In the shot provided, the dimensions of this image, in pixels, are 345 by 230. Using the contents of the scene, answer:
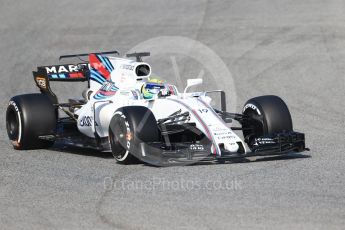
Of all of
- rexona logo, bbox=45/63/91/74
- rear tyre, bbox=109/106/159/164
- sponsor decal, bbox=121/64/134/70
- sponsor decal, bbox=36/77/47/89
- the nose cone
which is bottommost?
the nose cone

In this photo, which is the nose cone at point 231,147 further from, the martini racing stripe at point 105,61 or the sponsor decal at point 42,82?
the sponsor decal at point 42,82

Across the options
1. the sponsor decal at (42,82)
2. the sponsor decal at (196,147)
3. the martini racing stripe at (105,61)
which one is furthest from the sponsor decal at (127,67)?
the sponsor decal at (196,147)

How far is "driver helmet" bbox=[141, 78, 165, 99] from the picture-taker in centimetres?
1454

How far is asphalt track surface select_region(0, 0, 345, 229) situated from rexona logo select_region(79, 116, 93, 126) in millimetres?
595

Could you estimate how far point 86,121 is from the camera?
50.1 feet

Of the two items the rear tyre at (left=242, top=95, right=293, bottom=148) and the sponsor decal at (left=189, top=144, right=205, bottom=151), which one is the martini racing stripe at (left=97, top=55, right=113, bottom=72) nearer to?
the rear tyre at (left=242, top=95, right=293, bottom=148)

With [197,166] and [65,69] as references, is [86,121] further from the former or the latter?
[197,166]

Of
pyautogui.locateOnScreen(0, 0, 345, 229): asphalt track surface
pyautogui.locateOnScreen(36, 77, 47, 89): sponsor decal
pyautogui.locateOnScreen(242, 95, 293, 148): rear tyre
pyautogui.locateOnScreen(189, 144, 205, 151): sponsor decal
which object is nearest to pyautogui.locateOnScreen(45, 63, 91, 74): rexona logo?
pyautogui.locateOnScreen(36, 77, 47, 89): sponsor decal

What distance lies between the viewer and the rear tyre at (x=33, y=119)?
15.7 m

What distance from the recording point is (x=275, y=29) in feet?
85.6

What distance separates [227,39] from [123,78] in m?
11.3

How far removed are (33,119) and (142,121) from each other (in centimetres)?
332

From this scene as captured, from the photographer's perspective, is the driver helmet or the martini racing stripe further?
the martini racing stripe

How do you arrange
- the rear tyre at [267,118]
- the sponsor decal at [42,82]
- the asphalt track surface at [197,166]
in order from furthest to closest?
the sponsor decal at [42,82], the rear tyre at [267,118], the asphalt track surface at [197,166]
